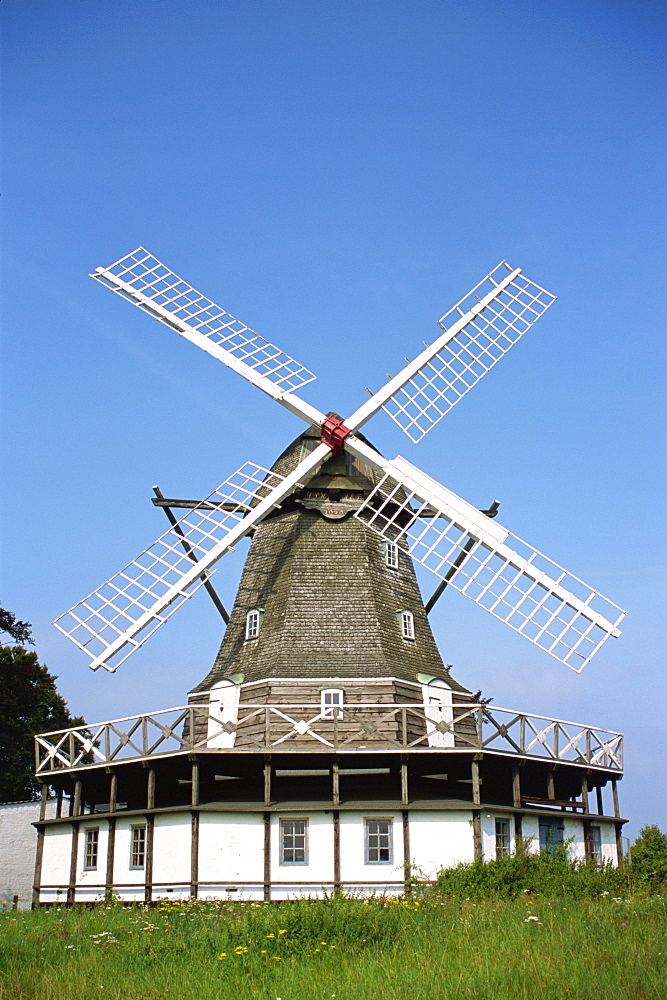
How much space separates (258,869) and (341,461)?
375 inches

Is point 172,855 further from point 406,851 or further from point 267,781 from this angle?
point 406,851

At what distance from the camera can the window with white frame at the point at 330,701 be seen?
19812 millimetres

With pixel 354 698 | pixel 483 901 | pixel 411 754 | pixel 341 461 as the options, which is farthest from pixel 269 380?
pixel 483 901

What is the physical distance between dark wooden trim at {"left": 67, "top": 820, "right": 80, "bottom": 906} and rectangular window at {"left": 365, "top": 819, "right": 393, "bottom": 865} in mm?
6858

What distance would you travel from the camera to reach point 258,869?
1841 cm

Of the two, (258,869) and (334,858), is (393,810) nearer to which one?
(334,858)

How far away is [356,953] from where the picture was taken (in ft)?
38.7

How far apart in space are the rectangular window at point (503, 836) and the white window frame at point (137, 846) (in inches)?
282

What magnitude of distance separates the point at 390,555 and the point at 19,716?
678 inches

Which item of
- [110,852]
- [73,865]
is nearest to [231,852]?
[110,852]

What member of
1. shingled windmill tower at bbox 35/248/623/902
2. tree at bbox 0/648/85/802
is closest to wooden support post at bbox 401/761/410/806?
shingled windmill tower at bbox 35/248/623/902

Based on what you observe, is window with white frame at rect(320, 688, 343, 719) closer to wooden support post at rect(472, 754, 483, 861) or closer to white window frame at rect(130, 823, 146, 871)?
wooden support post at rect(472, 754, 483, 861)

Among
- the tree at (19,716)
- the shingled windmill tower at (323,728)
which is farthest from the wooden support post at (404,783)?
the tree at (19,716)

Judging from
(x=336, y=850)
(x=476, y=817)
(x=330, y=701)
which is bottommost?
(x=336, y=850)
